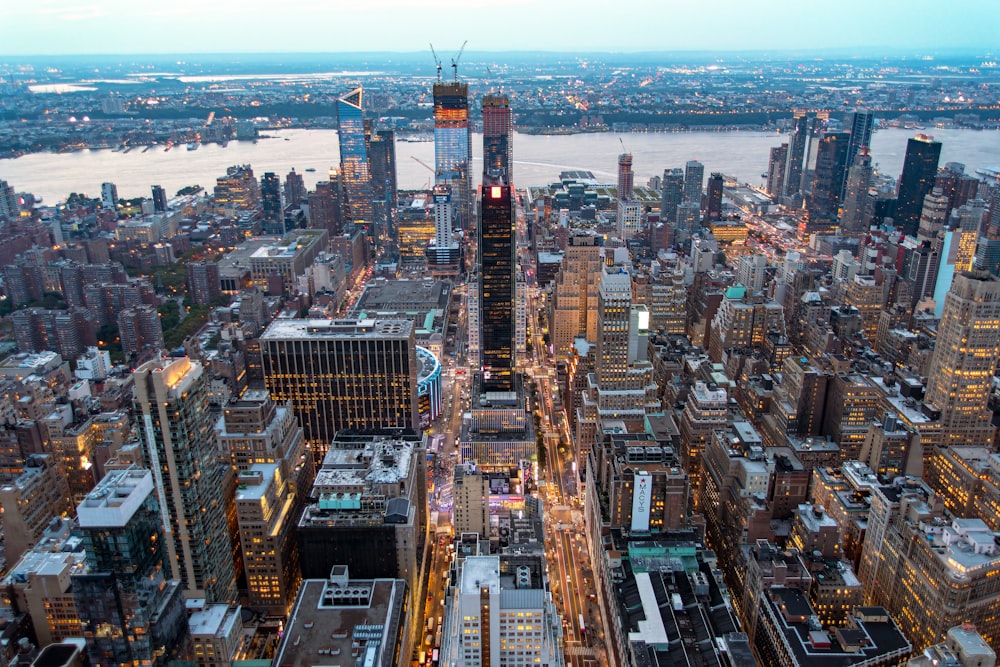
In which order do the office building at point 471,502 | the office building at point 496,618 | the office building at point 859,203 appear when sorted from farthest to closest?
the office building at point 859,203
the office building at point 471,502
the office building at point 496,618

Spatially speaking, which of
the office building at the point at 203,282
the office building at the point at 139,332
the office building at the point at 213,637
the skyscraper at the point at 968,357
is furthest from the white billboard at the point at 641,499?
the office building at the point at 203,282

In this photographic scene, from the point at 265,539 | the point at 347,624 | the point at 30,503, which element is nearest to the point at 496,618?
the point at 347,624

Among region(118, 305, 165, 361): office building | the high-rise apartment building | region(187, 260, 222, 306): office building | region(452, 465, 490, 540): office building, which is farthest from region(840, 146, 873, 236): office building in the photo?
region(118, 305, 165, 361): office building

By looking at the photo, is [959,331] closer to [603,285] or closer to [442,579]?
[603,285]

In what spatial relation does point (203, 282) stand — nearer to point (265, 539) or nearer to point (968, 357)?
point (265, 539)

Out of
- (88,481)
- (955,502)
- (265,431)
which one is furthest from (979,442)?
(88,481)

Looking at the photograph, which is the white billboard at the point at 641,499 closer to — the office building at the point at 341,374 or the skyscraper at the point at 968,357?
the office building at the point at 341,374
